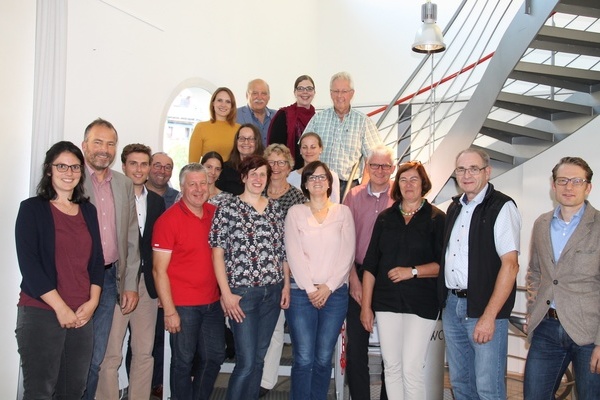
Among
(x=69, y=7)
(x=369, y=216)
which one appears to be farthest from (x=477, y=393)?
(x=69, y=7)

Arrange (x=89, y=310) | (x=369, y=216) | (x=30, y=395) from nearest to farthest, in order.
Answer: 1. (x=30, y=395)
2. (x=89, y=310)
3. (x=369, y=216)

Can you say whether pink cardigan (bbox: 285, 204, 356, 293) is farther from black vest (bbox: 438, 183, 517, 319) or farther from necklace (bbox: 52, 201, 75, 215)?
necklace (bbox: 52, 201, 75, 215)

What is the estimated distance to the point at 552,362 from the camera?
2.80 m

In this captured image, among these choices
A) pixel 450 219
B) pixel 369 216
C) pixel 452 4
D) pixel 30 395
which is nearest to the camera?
pixel 30 395

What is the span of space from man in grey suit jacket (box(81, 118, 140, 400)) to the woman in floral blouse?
55 centimetres

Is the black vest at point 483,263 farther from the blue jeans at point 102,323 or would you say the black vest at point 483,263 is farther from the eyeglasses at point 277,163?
the blue jeans at point 102,323

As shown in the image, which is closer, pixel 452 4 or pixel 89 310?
pixel 89 310

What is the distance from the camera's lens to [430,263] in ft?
10.3

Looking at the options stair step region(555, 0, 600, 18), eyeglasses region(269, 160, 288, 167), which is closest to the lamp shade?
stair step region(555, 0, 600, 18)

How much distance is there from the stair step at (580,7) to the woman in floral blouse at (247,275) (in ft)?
8.01

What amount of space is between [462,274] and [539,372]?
624mm

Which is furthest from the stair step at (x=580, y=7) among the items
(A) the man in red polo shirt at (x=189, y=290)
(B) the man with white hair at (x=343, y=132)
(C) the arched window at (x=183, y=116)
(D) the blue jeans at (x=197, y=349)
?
(C) the arched window at (x=183, y=116)

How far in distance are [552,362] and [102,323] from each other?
2.42m

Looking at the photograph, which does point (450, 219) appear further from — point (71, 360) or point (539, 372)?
point (71, 360)
